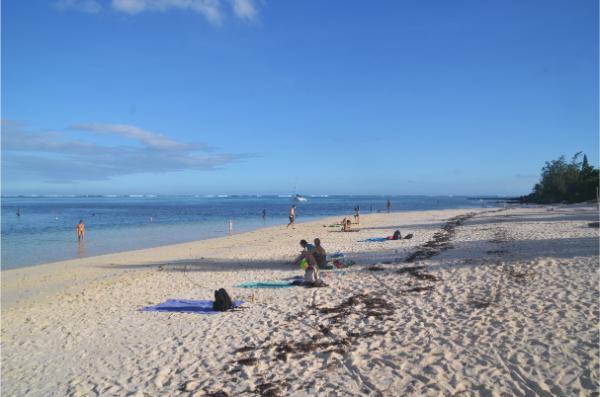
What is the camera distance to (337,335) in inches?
267

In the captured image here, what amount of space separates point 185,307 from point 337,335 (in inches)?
156

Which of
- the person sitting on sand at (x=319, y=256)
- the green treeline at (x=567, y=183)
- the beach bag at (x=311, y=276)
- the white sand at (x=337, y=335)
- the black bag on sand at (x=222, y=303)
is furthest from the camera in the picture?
the green treeline at (x=567, y=183)

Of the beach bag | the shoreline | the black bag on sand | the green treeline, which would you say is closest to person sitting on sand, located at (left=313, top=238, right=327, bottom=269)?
the beach bag

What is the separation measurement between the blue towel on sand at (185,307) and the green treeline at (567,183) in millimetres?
56221

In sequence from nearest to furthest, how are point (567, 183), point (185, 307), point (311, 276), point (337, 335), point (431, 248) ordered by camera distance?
point (337, 335)
point (185, 307)
point (311, 276)
point (431, 248)
point (567, 183)

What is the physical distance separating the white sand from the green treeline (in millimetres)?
51029

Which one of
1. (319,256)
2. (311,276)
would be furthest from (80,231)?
(311,276)

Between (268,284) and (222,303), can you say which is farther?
(268,284)

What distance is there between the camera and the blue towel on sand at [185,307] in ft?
29.1

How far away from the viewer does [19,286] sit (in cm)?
1327

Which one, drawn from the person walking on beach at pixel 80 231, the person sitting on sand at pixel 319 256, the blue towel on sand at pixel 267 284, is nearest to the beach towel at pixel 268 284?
the blue towel on sand at pixel 267 284

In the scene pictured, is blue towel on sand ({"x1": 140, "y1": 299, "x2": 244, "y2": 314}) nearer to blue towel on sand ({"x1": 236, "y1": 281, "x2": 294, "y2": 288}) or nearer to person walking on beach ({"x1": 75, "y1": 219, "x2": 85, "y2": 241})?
blue towel on sand ({"x1": 236, "y1": 281, "x2": 294, "y2": 288})

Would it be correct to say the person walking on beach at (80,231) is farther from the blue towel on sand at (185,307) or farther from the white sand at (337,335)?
the blue towel on sand at (185,307)

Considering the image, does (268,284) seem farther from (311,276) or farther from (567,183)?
(567,183)
